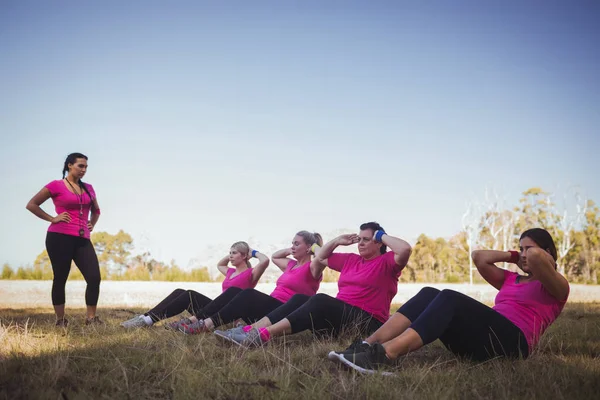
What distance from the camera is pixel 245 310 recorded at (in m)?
4.63

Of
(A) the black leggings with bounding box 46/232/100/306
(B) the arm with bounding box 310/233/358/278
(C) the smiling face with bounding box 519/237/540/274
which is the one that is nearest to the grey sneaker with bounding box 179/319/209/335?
(B) the arm with bounding box 310/233/358/278

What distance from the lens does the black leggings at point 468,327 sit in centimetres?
289

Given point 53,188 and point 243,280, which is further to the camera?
point 243,280

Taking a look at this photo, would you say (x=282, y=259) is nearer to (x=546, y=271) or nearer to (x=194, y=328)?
(x=194, y=328)

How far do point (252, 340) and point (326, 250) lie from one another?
4.17 ft

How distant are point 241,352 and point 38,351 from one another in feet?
4.57

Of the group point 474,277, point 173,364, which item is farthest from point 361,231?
point 474,277

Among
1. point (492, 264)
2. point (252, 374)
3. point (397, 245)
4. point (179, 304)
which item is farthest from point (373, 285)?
point (179, 304)

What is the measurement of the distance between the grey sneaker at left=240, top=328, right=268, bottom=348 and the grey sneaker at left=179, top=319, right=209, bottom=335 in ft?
3.21

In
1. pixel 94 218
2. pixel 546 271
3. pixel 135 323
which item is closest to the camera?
pixel 546 271

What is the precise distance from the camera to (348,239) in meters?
4.41

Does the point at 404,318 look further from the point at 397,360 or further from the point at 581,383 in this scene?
the point at 581,383

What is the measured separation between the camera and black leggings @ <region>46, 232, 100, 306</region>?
5.31m

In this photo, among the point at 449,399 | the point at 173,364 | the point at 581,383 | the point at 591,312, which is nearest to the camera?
the point at 449,399
